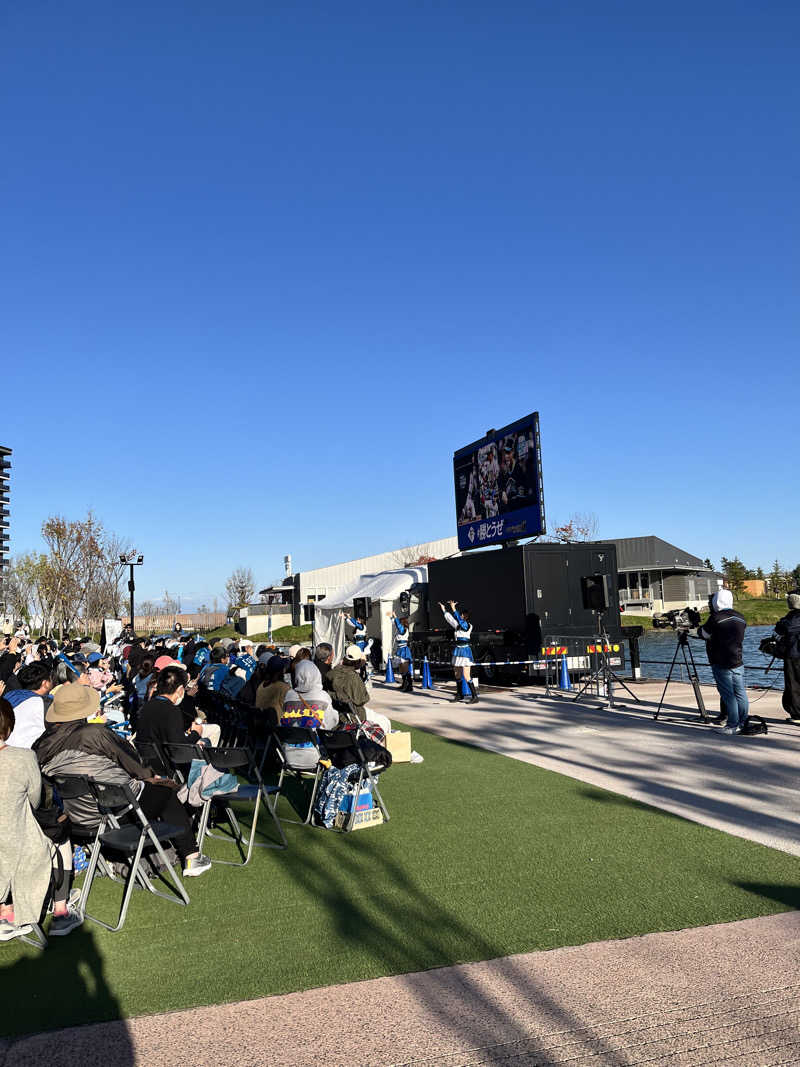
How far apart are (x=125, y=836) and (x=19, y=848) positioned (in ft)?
2.46

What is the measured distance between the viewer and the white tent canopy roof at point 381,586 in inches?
1008

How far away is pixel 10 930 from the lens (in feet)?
14.7

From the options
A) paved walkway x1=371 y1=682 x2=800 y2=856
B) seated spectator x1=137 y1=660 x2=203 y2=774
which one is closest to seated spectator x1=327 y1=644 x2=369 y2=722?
paved walkway x1=371 y1=682 x2=800 y2=856

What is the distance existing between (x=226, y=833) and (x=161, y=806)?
150 centimetres

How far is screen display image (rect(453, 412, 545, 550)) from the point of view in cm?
2091

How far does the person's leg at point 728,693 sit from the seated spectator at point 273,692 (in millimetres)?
5719

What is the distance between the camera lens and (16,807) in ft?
14.3

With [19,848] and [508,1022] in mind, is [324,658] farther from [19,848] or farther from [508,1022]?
[508,1022]

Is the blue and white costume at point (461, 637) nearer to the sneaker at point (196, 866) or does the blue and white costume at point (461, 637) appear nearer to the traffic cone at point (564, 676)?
the traffic cone at point (564, 676)

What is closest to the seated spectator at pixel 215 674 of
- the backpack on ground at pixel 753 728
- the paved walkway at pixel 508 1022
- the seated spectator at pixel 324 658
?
the seated spectator at pixel 324 658

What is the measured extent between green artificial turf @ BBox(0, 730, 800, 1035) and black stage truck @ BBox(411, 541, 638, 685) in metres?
10.8

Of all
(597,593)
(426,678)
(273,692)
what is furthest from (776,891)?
(426,678)

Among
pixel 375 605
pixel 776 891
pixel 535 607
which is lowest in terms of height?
pixel 776 891

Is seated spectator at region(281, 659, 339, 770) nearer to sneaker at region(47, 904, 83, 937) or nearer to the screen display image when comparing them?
sneaker at region(47, 904, 83, 937)
